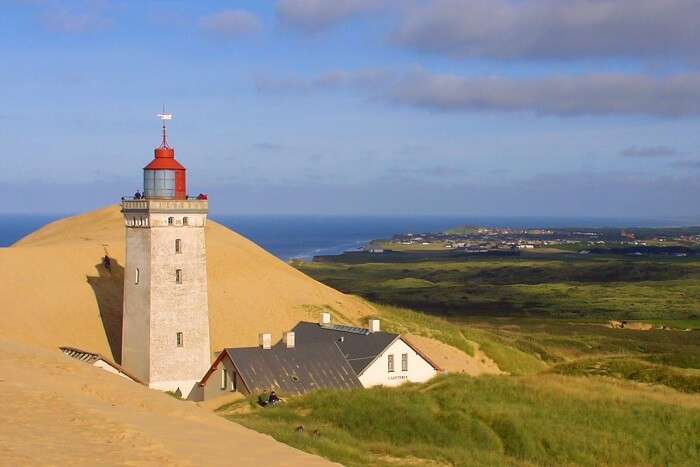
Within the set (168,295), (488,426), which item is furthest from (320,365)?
(488,426)

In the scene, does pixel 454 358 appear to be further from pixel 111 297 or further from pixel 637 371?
pixel 111 297

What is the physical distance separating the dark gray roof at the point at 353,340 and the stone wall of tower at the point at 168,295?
161 inches

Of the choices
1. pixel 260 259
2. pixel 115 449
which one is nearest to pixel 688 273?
pixel 260 259

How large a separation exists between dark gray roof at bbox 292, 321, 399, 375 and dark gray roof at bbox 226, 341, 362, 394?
1.00 metres

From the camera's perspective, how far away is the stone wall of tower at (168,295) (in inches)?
1214

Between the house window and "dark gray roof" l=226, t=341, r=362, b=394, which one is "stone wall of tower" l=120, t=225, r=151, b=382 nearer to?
the house window

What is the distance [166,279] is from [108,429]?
1701 cm

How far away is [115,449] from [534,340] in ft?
142

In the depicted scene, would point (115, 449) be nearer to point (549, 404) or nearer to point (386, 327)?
point (549, 404)

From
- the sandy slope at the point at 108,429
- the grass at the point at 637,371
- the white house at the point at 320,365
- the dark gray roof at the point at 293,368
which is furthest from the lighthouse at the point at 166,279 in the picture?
the grass at the point at 637,371

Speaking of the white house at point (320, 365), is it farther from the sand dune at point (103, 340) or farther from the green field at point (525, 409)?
the sand dune at point (103, 340)

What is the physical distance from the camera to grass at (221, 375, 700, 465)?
21219mm

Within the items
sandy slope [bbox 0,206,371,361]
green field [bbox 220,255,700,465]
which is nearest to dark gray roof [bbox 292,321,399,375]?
green field [bbox 220,255,700,465]

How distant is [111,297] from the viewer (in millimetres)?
40844
